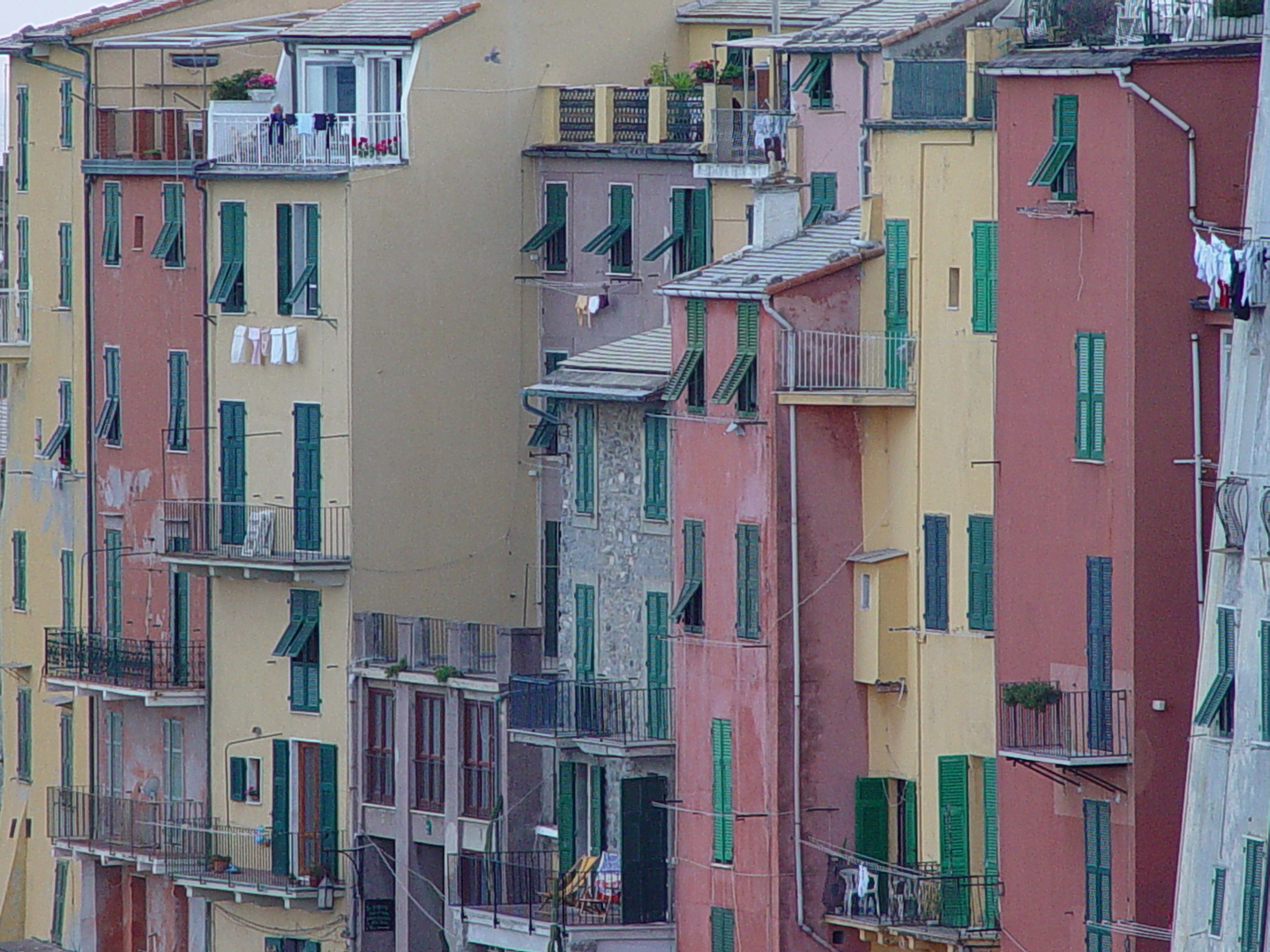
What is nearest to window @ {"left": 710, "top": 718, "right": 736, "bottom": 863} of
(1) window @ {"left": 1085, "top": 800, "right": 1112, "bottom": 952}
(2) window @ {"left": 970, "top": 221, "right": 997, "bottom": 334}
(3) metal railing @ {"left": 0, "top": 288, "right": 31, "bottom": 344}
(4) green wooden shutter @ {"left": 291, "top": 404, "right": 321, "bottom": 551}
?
(2) window @ {"left": 970, "top": 221, "right": 997, "bottom": 334}

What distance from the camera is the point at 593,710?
84625 millimetres

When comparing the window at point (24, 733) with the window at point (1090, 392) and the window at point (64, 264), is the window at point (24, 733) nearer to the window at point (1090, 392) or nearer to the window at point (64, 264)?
the window at point (64, 264)

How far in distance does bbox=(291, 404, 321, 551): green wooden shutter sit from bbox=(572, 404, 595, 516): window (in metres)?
9.12

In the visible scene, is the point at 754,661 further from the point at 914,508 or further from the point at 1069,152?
the point at 1069,152

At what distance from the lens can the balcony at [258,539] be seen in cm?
9388

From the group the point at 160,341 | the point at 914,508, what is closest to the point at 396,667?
the point at 160,341

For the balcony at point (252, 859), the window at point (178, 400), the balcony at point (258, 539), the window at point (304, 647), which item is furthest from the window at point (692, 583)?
the window at point (178, 400)

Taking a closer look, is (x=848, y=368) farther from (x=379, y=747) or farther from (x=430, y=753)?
(x=379, y=747)

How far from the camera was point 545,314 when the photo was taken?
94250 mm

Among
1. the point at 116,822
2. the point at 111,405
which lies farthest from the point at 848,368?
the point at 116,822

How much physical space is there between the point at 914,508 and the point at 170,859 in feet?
78.0

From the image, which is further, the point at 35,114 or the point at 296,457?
the point at 35,114

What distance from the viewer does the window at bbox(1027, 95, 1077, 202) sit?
7212 cm

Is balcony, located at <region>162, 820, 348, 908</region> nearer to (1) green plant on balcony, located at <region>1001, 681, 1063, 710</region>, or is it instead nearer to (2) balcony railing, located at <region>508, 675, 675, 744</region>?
(2) balcony railing, located at <region>508, 675, 675, 744</region>
